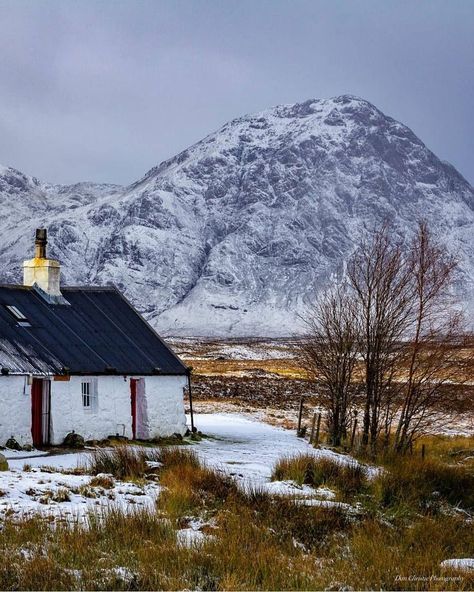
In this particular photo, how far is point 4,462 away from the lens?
18109 millimetres

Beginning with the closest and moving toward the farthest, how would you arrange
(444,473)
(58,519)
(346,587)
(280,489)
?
1. (346,587)
2. (58,519)
3. (280,489)
4. (444,473)

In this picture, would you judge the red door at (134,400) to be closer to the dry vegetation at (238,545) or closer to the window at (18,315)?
the window at (18,315)

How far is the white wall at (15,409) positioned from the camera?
25453mm

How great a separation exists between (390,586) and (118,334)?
23299 mm

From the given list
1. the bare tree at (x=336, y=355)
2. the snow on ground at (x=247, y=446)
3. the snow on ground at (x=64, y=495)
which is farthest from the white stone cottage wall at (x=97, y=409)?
the snow on ground at (x=64, y=495)

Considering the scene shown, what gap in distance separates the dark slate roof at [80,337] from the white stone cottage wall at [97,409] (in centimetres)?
45

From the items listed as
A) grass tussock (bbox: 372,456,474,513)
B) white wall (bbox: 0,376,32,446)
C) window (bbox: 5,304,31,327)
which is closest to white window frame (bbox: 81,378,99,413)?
white wall (bbox: 0,376,32,446)

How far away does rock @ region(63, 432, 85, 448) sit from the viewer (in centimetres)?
2673

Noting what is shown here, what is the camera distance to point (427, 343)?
25641 mm

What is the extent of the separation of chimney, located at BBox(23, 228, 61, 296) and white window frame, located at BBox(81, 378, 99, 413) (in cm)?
516

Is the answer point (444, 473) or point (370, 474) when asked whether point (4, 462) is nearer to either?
point (370, 474)

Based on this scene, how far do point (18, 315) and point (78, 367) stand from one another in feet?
10.1

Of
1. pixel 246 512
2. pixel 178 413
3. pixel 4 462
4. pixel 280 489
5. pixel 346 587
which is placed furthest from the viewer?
pixel 178 413

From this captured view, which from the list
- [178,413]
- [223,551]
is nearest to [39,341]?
[178,413]
